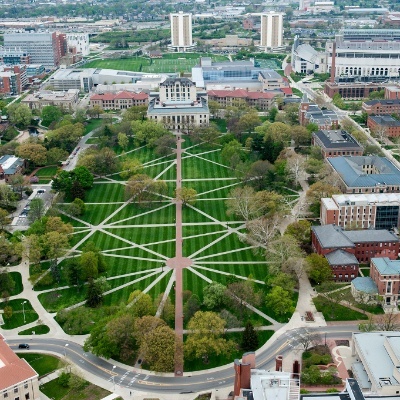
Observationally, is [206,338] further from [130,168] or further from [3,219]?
[130,168]

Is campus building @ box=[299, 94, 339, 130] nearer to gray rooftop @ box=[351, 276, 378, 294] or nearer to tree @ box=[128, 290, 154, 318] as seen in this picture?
gray rooftop @ box=[351, 276, 378, 294]

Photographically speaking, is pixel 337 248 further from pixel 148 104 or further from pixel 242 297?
pixel 148 104

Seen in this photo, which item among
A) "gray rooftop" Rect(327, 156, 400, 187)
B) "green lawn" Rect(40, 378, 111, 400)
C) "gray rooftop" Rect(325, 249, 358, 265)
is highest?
"gray rooftop" Rect(327, 156, 400, 187)

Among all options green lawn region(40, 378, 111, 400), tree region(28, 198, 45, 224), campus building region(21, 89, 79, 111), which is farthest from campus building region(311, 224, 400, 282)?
campus building region(21, 89, 79, 111)

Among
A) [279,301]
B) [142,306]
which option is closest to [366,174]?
[279,301]

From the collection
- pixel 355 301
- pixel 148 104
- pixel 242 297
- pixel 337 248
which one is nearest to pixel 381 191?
pixel 337 248

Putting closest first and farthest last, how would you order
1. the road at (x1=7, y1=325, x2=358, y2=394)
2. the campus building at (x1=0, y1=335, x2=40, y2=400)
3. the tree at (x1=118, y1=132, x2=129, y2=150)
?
the campus building at (x1=0, y1=335, x2=40, y2=400), the road at (x1=7, y1=325, x2=358, y2=394), the tree at (x1=118, y1=132, x2=129, y2=150)

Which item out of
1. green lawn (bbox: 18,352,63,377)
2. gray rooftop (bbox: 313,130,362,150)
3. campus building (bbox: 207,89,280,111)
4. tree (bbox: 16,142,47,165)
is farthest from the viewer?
campus building (bbox: 207,89,280,111)
